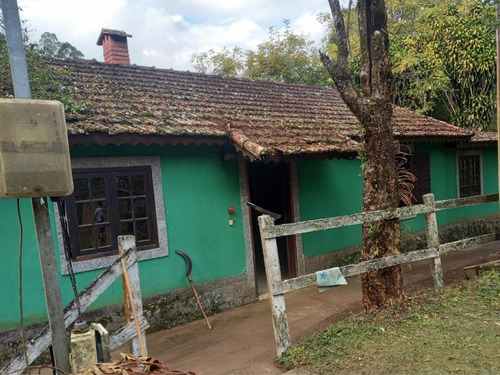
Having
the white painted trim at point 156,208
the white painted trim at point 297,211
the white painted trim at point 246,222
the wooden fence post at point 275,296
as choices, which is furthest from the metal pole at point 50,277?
the white painted trim at point 297,211

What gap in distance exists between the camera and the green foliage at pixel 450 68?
12617 millimetres

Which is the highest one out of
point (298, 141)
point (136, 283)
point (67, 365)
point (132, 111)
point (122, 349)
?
point (132, 111)

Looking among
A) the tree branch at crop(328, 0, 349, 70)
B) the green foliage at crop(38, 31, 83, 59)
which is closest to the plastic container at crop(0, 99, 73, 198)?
the tree branch at crop(328, 0, 349, 70)

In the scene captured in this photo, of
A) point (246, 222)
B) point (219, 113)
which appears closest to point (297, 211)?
point (246, 222)

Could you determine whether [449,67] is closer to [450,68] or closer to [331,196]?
[450,68]

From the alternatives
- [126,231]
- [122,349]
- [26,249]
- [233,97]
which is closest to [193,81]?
[233,97]

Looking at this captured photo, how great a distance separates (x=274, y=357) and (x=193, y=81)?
6263mm

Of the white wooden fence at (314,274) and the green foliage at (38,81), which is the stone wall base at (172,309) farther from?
the green foliage at (38,81)

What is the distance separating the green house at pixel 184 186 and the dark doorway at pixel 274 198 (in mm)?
38

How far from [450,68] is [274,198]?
9355 mm

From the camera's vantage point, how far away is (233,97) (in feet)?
26.6

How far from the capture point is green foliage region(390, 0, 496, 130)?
12617 mm

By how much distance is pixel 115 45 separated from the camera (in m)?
9.28

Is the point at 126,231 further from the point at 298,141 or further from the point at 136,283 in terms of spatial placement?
the point at 298,141
